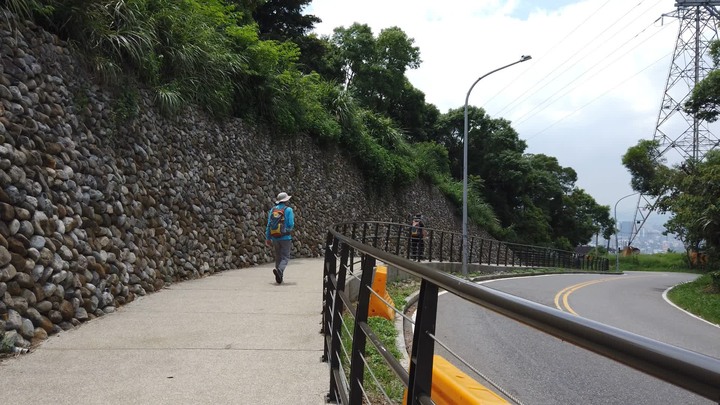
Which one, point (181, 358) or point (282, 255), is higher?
point (282, 255)

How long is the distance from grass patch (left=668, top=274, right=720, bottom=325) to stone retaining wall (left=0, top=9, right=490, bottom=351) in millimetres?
11641

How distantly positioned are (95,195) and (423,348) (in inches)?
243

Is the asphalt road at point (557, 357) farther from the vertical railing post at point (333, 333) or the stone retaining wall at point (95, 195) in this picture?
the stone retaining wall at point (95, 195)

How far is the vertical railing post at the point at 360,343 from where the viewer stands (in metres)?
3.12

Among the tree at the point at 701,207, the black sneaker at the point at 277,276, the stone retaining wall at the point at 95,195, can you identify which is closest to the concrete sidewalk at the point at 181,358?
the stone retaining wall at the point at 95,195

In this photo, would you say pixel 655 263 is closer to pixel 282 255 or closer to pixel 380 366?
pixel 282 255

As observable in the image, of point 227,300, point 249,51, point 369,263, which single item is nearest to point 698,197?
point 249,51

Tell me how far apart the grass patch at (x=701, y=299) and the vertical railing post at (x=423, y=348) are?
44.9 feet

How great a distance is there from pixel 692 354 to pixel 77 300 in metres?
6.50

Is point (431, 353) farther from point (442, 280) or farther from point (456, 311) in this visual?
point (456, 311)

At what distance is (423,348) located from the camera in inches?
79.4

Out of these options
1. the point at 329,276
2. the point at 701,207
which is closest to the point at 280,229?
the point at 329,276

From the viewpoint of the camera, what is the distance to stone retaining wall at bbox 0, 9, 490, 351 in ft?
17.7

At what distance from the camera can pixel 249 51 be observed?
44.3ft
